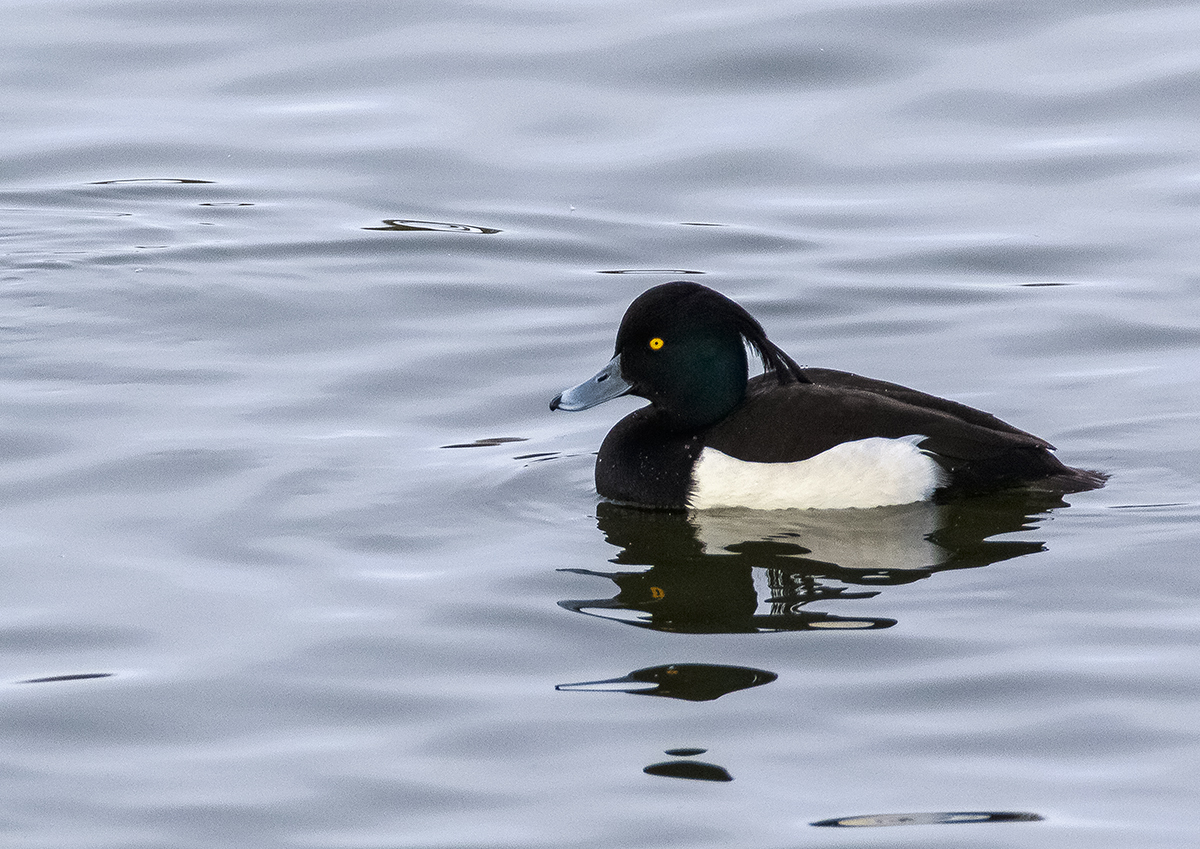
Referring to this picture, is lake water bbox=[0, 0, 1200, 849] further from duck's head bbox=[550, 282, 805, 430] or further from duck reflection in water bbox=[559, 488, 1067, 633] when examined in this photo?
duck's head bbox=[550, 282, 805, 430]

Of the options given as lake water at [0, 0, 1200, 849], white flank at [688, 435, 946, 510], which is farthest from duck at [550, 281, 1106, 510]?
lake water at [0, 0, 1200, 849]

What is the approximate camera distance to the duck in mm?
7008

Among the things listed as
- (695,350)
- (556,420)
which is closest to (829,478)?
(695,350)

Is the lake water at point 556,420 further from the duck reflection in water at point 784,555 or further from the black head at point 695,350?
the black head at point 695,350

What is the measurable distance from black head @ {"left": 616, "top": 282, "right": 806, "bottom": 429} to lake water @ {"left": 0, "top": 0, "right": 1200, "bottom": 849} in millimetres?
457

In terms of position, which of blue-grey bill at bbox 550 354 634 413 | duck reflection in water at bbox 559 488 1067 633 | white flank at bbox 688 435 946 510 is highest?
blue-grey bill at bbox 550 354 634 413

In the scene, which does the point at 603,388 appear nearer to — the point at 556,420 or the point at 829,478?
the point at 556,420

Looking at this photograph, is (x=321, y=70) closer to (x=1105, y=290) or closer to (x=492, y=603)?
(x=1105, y=290)

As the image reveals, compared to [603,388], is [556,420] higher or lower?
lower

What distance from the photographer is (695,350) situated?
716cm

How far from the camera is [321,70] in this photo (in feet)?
42.7

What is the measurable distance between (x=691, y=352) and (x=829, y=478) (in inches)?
27.4

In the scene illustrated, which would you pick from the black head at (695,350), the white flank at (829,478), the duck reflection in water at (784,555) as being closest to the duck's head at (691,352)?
the black head at (695,350)

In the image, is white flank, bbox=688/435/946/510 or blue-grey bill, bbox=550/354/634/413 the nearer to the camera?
white flank, bbox=688/435/946/510
